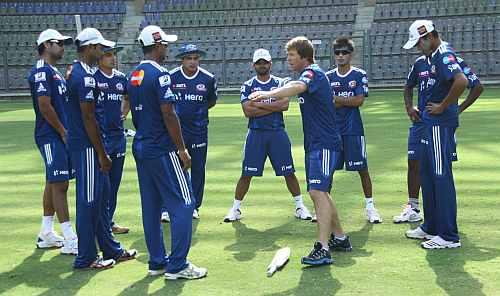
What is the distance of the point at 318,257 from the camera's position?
237 inches

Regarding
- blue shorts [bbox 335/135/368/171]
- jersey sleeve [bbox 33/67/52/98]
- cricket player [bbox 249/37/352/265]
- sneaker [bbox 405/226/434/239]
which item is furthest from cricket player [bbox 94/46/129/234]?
sneaker [bbox 405/226/434/239]

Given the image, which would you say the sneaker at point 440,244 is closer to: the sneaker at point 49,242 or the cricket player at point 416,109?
the cricket player at point 416,109

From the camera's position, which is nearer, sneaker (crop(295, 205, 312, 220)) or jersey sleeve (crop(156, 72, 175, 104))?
jersey sleeve (crop(156, 72, 175, 104))

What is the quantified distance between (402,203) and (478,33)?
22.9m

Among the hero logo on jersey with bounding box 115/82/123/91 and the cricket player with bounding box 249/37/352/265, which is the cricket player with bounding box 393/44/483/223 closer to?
the cricket player with bounding box 249/37/352/265

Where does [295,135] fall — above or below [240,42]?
below

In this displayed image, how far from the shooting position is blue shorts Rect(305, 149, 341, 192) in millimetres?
6199

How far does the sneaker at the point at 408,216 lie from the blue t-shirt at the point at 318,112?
1.72m

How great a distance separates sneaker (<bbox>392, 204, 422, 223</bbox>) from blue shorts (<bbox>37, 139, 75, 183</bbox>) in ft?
11.4

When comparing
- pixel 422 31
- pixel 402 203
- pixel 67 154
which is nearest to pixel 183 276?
pixel 67 154

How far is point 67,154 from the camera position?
6707mm

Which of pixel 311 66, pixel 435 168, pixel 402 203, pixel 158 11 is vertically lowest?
pixel 402 203

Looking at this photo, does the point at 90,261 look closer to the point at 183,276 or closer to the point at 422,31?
the point at 183,276

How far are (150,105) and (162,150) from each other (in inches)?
15.1
